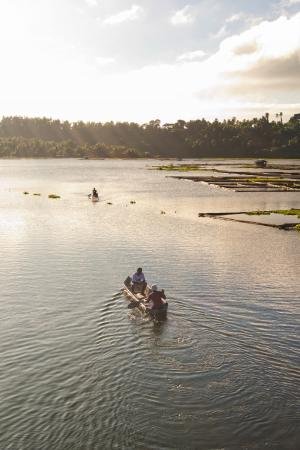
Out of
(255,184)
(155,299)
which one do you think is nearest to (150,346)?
(155,299)

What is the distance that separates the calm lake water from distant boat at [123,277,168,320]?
0.60 meters

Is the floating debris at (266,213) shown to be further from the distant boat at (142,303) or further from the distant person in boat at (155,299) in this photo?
the distant person in boat at (155,299)

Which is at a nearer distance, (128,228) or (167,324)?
(167,324)

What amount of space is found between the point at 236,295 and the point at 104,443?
19.0 metres

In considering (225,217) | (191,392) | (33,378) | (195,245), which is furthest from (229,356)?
(225,217)

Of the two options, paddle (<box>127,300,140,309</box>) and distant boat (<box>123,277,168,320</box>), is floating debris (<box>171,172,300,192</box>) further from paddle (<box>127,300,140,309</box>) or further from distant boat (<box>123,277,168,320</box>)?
paddle (<box>127,300,140,309</box>)

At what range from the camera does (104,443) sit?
18703 millimetres

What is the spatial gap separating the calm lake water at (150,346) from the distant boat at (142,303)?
600 mm

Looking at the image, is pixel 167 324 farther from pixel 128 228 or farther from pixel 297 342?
pixel 128 228

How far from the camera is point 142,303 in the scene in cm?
3234

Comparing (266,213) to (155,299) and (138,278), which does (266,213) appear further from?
(155,299)

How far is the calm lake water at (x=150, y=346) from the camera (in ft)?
64.4

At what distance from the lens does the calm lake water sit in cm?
1964

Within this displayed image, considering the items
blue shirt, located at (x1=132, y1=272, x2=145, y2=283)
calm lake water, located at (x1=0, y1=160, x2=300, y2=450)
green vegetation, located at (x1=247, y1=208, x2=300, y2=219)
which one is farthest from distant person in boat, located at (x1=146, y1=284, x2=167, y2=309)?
green vegetation, located at (x1=247, y1=208, x2=300, y2=219)
